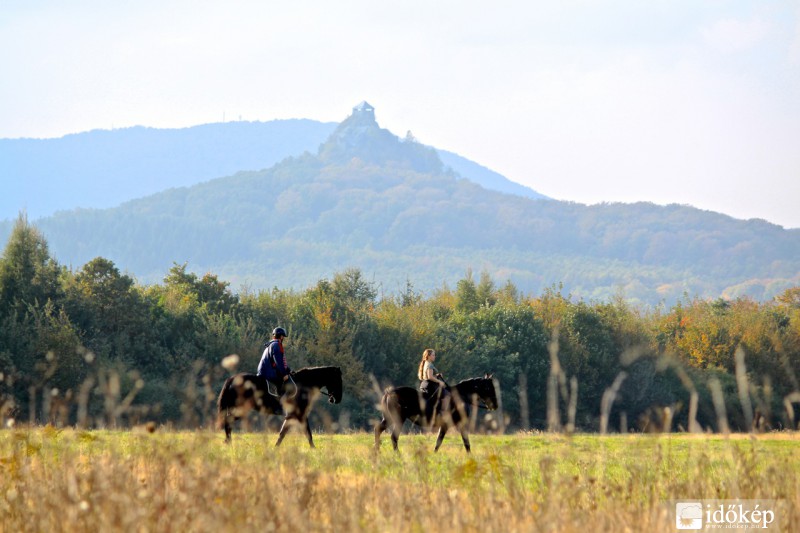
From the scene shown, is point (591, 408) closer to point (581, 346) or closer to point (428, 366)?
point (581, 346)

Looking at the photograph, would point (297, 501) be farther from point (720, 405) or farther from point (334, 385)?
point (334, 385)

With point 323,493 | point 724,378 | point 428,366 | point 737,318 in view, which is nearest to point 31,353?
point 428,366

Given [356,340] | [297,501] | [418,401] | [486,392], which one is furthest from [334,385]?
[356,340]

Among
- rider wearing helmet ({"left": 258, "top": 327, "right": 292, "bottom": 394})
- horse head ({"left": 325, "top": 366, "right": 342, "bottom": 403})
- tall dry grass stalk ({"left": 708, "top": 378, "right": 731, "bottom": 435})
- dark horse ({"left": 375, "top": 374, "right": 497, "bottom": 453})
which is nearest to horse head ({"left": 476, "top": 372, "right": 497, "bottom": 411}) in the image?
dark horse ({"left": 375, "top": 374, "right": 497, "bottom": 453})

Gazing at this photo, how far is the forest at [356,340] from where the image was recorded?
47781mm

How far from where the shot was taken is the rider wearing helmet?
18234mm

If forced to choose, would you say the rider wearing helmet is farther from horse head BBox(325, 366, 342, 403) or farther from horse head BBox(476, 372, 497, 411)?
horse head BBox(476, 372, 497, 411)

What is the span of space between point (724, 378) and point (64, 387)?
145 ft

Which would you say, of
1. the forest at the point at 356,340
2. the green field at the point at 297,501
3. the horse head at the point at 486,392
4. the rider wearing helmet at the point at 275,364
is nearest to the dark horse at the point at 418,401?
the horse head at the point at 486,392

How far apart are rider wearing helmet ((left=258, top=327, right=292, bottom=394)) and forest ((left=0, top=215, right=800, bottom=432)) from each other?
2117 centimetres

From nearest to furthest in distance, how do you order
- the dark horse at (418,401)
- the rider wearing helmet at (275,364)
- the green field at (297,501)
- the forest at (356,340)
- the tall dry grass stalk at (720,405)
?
the tall dry grass stalk at (720,405) < the green field at (297,501) < the rider wearing helmet at (275,364) < the dark horse at (418,401) < the forest at (356,340)

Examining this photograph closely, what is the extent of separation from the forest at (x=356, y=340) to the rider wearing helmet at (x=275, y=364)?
21165mm

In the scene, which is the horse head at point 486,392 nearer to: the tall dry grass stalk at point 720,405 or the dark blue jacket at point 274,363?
the dark blue jacket at point 274,363

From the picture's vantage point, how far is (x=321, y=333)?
5888 centimetres
